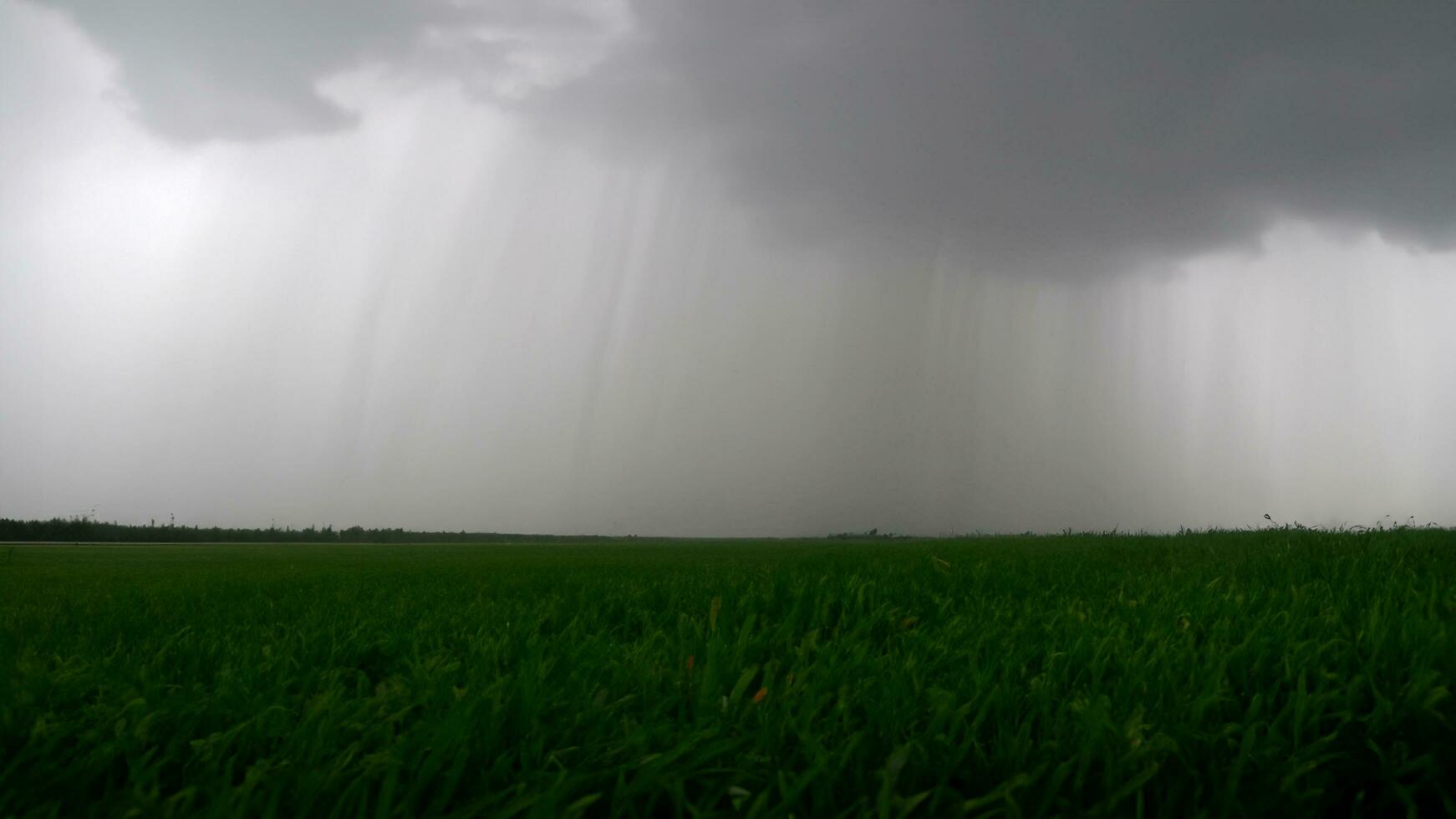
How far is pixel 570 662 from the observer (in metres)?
2.94

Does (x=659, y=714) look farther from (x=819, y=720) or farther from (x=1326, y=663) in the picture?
(x=1326, y=663)

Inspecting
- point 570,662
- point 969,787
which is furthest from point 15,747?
point 969,787

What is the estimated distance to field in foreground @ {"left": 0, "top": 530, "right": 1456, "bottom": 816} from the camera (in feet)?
5.82

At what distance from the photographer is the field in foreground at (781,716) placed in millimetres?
1774

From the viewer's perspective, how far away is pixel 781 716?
7.23 ft

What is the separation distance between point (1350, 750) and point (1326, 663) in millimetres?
680

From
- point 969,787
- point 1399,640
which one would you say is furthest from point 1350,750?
point 969,787

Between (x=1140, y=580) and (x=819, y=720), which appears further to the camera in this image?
(x=1140, y=580)

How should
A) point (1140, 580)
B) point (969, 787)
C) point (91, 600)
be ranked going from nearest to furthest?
1. point (969, 787)
2. point (1140, 580)
3. point (91, 600)

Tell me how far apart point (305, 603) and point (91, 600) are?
2548mm

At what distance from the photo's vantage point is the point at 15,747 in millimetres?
2117

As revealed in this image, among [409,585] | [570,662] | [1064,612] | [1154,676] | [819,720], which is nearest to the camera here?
[819,720]

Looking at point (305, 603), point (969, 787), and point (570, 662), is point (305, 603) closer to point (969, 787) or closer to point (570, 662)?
point (570, 662)

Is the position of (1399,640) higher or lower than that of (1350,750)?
higher
